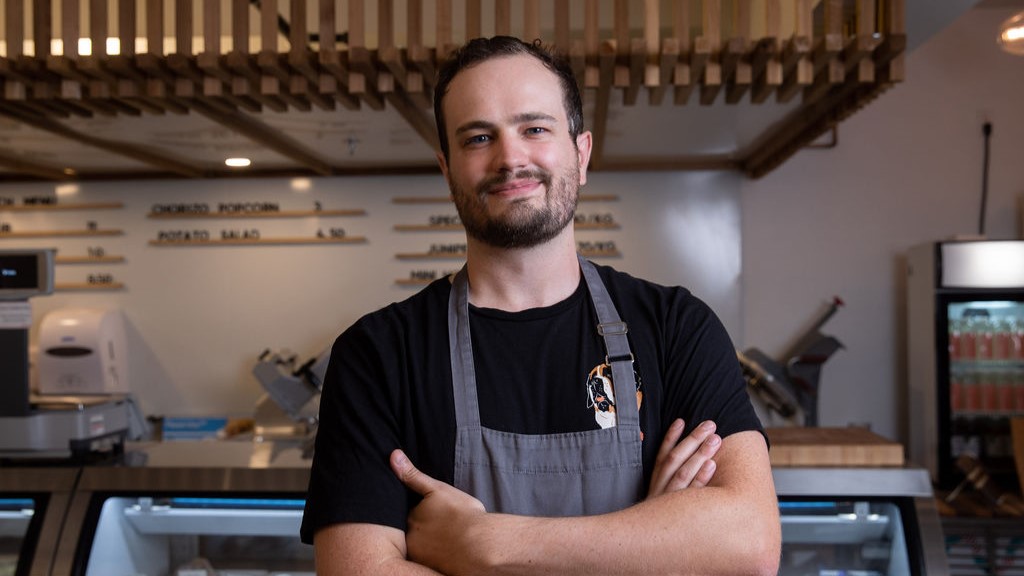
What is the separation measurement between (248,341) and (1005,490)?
13.5 ft

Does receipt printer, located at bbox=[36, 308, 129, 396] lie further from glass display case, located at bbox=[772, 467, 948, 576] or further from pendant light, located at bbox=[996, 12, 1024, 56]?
pendant light, located at bbox=[996, 12, 1024, 56]

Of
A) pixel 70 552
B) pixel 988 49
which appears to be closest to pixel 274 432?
pixel 70 552

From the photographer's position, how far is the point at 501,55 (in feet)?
4.20

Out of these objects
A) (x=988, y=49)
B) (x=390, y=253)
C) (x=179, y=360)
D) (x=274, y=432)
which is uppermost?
(x=988, y=49)

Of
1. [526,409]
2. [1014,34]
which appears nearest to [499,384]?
[526,409]

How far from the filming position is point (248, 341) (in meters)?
5.13

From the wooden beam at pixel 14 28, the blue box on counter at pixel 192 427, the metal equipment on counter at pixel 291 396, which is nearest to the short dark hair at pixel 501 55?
the wooden beam at pixel 14 28

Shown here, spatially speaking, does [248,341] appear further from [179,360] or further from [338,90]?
[338,90]

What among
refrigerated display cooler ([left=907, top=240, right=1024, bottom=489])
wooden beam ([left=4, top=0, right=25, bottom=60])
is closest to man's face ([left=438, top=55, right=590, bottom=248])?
wooden beam ([left=4, top=0, right=25, bottom=60])

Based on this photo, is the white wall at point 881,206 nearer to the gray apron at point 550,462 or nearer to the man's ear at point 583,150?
the man's ear at point 583,150

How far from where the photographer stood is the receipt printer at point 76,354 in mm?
4793

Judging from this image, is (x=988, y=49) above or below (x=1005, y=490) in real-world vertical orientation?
above

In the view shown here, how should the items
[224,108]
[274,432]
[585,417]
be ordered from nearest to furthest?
1. [585,417]
2. [224,108]
3. [274,432]

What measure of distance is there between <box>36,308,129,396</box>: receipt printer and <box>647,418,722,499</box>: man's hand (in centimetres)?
438
